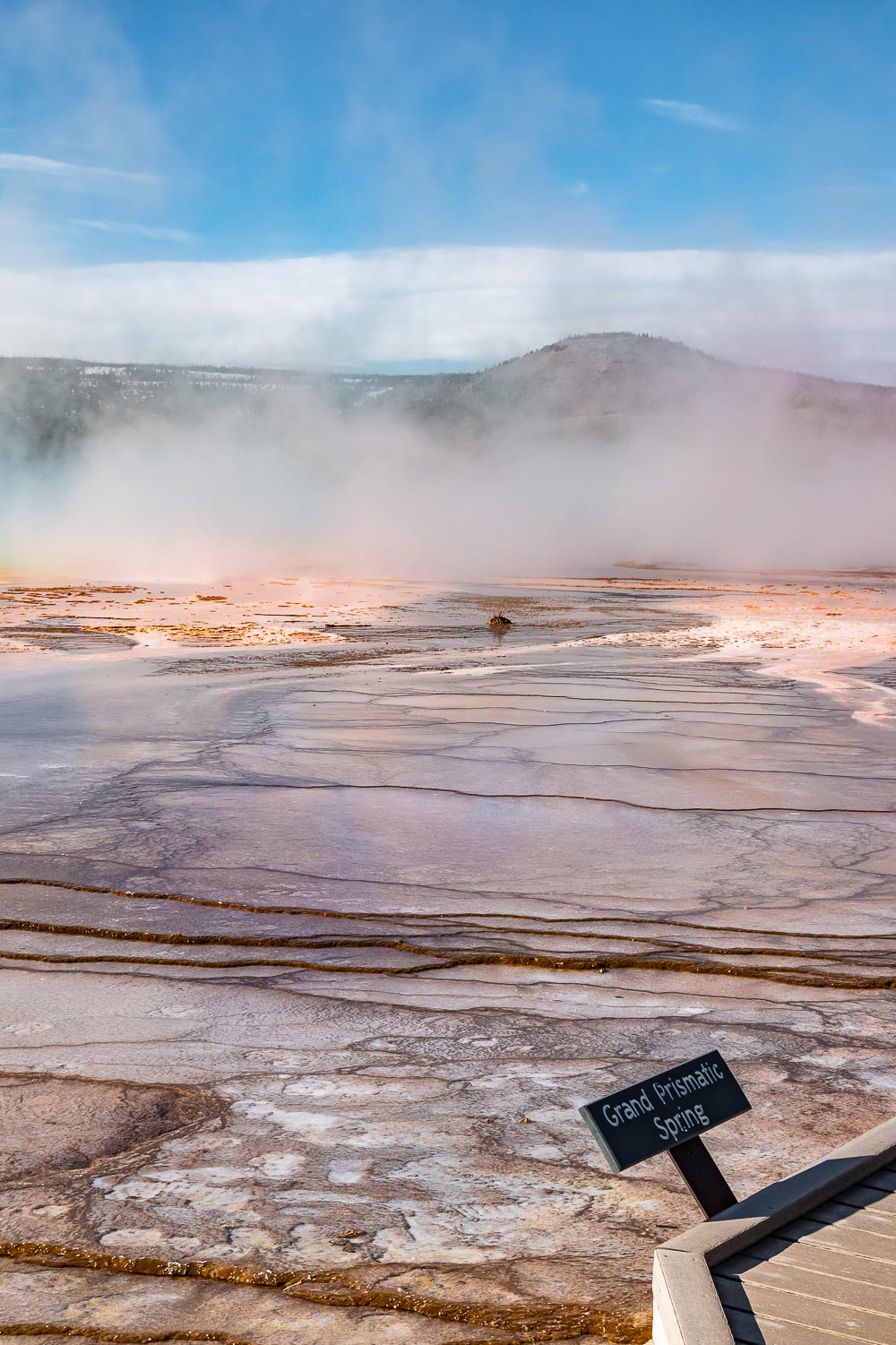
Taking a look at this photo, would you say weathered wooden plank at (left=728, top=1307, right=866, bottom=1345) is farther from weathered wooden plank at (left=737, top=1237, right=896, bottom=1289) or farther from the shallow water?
the shallow water

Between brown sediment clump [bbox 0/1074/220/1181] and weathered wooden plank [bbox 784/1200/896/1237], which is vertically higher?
weathered wooden plank [bbox 784/1200/896/1237]

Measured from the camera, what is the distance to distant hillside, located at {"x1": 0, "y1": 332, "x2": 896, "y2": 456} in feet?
303

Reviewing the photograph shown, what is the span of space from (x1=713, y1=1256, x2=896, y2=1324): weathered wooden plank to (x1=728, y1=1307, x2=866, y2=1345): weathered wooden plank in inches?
3.6

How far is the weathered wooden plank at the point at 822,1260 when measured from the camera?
7.43 feet

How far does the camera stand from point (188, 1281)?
2.67 metres

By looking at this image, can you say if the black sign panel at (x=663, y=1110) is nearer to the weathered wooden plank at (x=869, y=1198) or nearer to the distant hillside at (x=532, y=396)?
the weathered wooden plank at (x=869, y=1198)

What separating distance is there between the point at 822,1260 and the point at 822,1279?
7 cm

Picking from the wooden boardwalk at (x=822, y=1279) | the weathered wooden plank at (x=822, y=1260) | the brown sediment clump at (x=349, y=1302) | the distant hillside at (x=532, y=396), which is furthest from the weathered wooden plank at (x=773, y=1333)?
the distant hillside at (x=532, y=396)

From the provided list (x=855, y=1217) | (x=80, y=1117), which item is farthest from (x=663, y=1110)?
(x=80, y=1117)

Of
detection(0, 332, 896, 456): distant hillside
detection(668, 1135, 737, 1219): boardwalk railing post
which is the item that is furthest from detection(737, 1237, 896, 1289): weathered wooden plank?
detection(0, 332, 896, 456): distant hillside

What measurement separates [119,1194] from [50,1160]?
0.27 m

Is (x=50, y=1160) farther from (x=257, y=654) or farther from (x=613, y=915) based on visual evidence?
(x=257, y=654)

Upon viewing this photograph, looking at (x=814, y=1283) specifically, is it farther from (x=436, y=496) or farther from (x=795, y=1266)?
(x=436, y=496)

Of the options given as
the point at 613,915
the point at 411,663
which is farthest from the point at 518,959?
the point at 411,663
